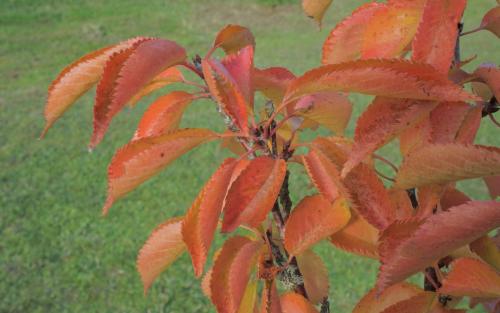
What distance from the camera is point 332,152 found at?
0.45 meters

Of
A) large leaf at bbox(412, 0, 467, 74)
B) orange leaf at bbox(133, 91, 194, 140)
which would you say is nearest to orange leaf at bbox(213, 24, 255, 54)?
orange leaf at bbox(133, 91, 194, 140)

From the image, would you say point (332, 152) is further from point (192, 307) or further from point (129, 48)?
point (192, 307)

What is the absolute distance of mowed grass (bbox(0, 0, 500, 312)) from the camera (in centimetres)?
231

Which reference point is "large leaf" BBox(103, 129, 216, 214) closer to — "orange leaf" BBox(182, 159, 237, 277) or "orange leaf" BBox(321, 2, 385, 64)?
"orange leaf" BBox(182, 159, 237, 277)

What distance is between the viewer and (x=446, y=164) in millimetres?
377

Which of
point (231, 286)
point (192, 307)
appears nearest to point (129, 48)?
point (231, 286)

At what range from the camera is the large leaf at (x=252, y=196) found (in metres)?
0.41

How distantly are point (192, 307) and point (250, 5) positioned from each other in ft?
16.5

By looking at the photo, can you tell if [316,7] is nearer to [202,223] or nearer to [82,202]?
[202,223]

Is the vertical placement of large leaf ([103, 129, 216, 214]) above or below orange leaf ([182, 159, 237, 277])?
above

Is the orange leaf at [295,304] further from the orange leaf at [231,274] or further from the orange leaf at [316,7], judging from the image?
the orange leaf at [316,7]

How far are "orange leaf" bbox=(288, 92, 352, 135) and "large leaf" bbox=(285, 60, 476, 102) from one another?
0.13 meters

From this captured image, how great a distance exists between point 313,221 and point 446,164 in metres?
0.13

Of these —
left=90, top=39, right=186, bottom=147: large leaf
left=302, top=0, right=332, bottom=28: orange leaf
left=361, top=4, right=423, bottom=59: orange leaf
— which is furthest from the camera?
left=302, top=0, right=332, bottom=28: orange leaf
